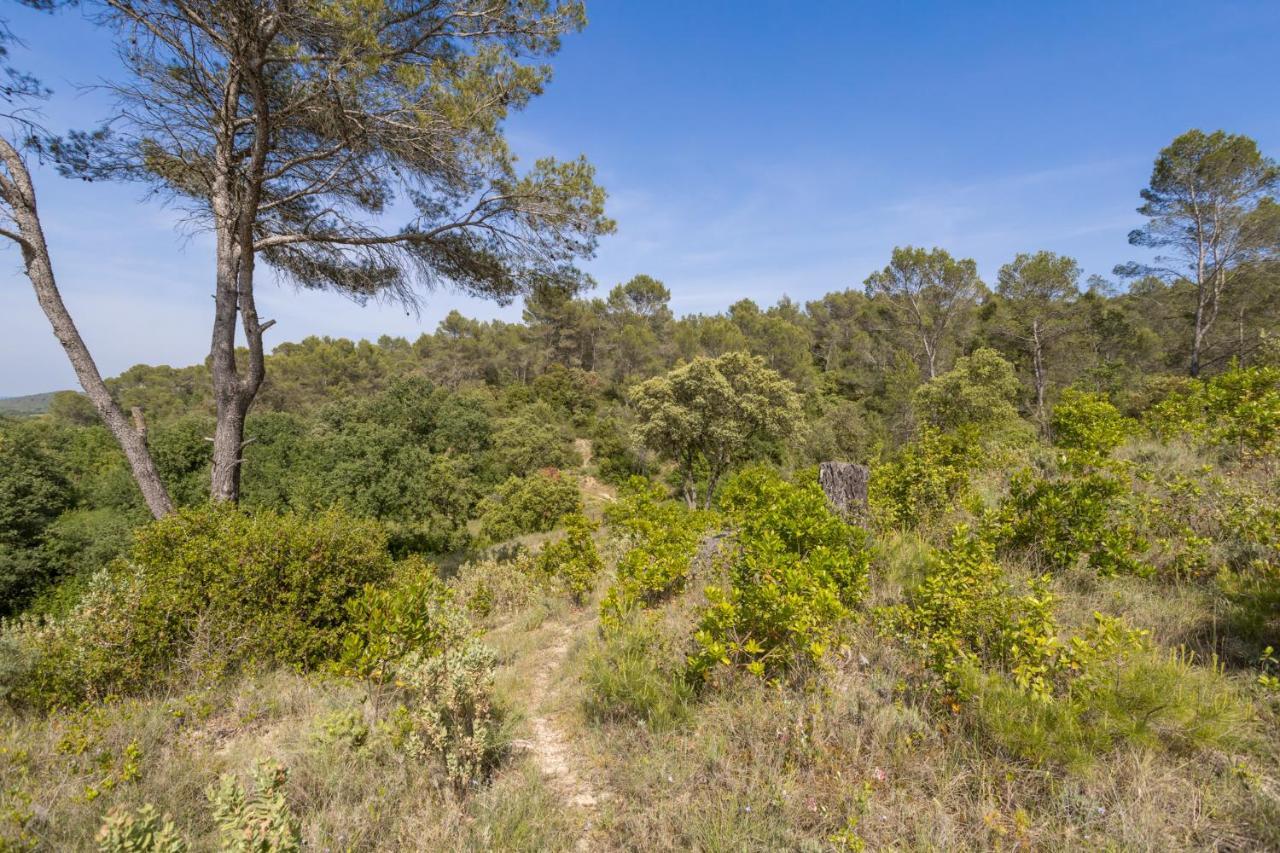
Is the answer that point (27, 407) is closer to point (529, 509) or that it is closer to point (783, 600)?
point (529, 509)

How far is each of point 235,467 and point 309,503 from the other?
38.4 ft

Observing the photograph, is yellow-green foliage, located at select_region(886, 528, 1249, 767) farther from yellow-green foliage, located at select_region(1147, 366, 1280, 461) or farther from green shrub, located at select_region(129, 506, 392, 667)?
green shrub, located at select_region(129, 506, 392, 667)

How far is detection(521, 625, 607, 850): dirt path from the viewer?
2445 millimetres

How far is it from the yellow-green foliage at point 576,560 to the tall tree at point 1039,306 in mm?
22649

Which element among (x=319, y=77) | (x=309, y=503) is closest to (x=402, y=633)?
(x=319, y=77)

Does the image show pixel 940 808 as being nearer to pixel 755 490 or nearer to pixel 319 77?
pixel 755 490

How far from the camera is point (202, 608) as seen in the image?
12.6 feet

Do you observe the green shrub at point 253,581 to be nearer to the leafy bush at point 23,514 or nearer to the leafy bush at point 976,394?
the leafy bush at point 23,514

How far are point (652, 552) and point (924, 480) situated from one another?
321 centimetres

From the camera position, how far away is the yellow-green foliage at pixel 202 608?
3473 mm

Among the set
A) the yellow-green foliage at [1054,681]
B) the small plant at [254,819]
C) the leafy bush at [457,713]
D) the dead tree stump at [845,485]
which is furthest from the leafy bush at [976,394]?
the small plant at [254,819]

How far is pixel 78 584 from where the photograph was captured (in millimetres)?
12227

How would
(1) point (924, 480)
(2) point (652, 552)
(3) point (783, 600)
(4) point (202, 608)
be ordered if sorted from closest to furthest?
(3) point (783, 600)
(4) point (202, 608)
(2) point (652, 552)
(1) point (924, 480)

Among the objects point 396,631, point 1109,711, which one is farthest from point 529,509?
Answer: point 1109,711
